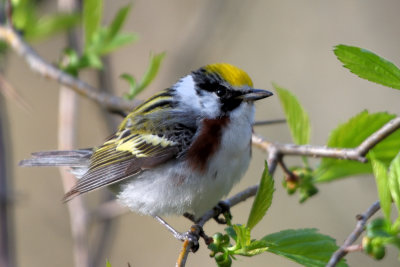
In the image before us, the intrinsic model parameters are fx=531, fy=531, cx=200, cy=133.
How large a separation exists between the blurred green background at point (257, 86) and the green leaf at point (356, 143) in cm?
297

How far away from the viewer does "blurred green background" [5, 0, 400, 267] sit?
6.34 meters

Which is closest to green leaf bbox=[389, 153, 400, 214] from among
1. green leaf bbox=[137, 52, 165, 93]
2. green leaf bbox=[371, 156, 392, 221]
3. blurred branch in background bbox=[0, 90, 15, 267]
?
green leaf bbox=[371, 156, 392, 221]

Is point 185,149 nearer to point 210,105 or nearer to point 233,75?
point 210,105

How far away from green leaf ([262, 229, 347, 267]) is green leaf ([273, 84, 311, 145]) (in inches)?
36.7

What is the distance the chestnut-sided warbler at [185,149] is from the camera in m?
3.29

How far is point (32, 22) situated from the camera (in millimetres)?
4000

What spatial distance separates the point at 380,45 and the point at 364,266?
273 centimetres

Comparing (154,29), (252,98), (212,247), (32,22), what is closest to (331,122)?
(154,29)

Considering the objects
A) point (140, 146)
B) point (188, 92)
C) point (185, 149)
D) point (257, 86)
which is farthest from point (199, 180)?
point (257, 86)

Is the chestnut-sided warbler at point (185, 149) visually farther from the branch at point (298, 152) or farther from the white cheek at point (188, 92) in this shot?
the branch at point (298, 152)

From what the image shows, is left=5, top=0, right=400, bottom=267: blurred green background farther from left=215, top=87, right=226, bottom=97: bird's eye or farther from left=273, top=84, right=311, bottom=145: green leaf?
left=273, top=84, right=311, bottom=145: green leaf

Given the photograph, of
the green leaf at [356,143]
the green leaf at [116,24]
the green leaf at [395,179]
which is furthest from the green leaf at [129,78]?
the green leaf at [395,179]

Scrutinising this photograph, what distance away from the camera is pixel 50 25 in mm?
4039

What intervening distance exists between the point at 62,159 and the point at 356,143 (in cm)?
218
